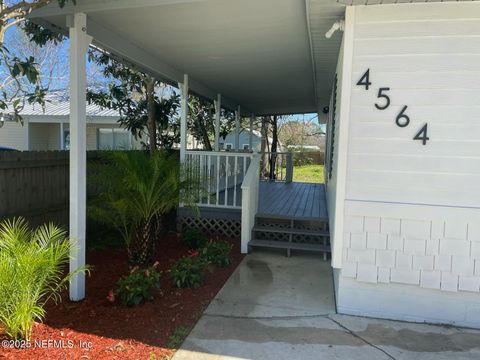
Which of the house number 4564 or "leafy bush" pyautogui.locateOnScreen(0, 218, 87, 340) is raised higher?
the house number 4564

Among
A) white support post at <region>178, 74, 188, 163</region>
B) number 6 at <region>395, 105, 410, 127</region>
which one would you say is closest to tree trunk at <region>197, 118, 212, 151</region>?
white support post at <region>178, 74, 188, 163</region>

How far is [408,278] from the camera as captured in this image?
12.0ft

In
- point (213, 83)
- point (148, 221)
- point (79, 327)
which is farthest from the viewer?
point (213, 83)

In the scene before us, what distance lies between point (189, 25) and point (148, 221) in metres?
2.46

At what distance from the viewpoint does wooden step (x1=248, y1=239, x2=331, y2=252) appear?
556cm

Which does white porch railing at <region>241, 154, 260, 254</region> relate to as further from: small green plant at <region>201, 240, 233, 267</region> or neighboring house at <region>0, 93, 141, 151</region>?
neighboring house at <region>0, 93, 141, 151</region>

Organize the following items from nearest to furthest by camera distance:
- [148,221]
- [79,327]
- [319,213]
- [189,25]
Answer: [79,327] → [189,25] → [148,221] → [319,213]

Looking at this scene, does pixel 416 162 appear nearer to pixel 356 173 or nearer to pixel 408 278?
pixel 356 173

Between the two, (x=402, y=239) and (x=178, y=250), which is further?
(x=178, y=250)

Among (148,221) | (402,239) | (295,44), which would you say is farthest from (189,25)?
(402,239)

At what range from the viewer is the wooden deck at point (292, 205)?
6.24 metres

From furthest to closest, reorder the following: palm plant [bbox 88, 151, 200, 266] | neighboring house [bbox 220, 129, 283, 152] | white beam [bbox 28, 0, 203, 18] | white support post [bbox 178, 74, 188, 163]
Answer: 1. neighboring house [bbox 220, 129, 283, 152]
2. white support post [bbox 178, 74, 188, 163]
3. palm plant [bbox 88, 151, 200, 266]
4. white beam [bbox 28, 0, 203, 18]

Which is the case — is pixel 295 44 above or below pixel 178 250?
above

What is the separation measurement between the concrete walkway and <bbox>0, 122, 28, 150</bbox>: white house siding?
15014 millimetres
